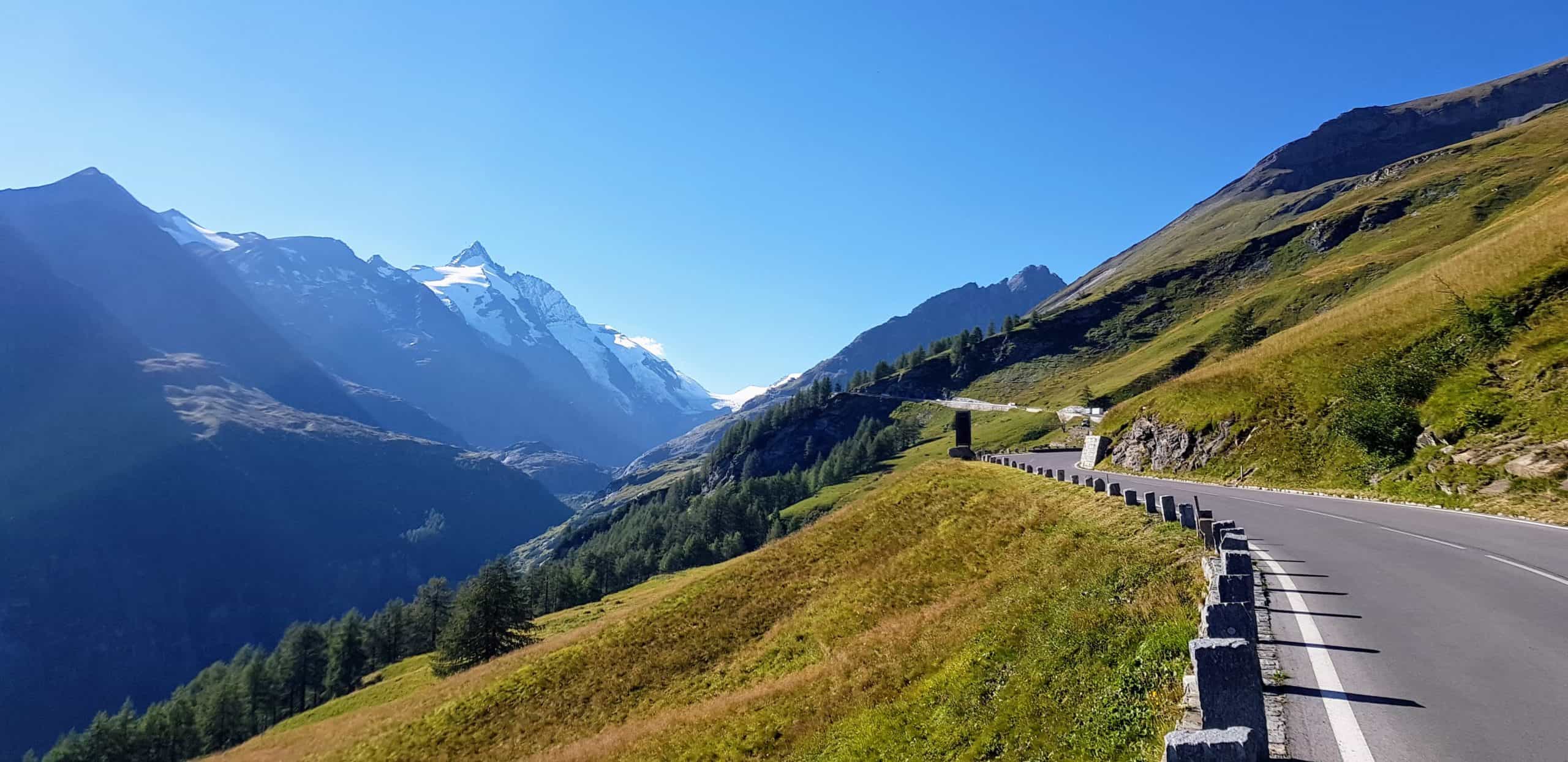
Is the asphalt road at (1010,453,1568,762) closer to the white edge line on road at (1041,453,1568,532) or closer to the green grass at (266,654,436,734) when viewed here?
the white edge line on road at (1041,453,1568,532)

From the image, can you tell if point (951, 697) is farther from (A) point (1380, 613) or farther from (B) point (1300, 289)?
(B) point (1300, 289)

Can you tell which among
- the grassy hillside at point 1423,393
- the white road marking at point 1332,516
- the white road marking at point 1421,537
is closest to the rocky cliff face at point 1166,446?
the grassy hillside at point 1423,393

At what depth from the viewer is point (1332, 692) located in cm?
869

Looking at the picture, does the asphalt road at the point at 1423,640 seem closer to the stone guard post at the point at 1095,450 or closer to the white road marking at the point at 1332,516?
the white road marking at the point at 1332,516

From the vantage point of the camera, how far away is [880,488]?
46.6m

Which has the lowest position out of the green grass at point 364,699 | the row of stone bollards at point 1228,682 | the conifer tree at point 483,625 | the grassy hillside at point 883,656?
the green grass at point 364,699

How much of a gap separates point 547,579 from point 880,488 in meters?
105

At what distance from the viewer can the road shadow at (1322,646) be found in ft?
33.2

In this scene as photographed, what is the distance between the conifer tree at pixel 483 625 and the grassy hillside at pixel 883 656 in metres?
19.2

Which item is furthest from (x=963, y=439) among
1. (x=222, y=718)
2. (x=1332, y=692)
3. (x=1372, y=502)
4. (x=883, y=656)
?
(x=222, y=718)

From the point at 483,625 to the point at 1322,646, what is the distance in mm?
71874

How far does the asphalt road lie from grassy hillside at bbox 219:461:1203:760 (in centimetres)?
171

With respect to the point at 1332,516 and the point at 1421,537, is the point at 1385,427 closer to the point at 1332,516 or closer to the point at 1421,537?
the point at 1332,516

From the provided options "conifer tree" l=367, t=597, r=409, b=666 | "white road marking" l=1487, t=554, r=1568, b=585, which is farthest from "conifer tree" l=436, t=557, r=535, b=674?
"white road marking" l=1487, t=554, r=1568, b=585
